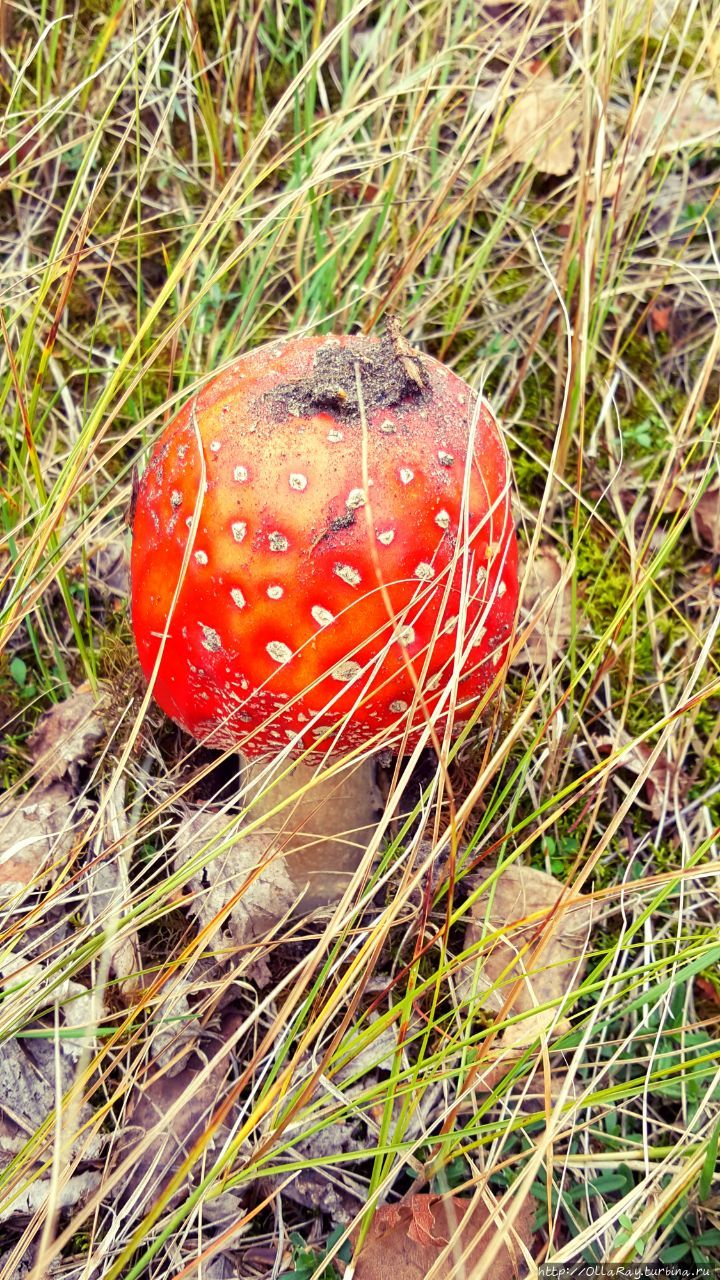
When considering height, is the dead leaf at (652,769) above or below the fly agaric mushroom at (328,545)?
below

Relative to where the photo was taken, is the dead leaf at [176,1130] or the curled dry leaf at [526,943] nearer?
the dead leaf at [176,1130]

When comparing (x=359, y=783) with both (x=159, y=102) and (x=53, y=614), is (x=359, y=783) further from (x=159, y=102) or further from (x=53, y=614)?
(x=159, y=102)

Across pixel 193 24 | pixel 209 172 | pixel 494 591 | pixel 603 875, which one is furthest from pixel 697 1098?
pixel 209 172

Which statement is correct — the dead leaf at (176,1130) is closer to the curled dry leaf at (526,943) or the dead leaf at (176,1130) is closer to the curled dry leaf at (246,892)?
the curled dry leaf at (246,892)

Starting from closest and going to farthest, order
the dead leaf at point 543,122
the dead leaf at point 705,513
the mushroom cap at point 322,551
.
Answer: the mushroom cap at point 322,551 → the dead leaf at point 705,513 → the dead leaf at point 543,122

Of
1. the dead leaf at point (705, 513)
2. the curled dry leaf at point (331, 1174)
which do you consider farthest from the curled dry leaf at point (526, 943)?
the dead leaf at point (705, 513)

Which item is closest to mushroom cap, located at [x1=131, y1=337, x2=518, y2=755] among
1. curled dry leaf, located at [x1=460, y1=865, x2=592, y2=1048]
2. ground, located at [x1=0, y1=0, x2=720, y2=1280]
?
ground, located at [x1=0, y1=0, x2=720, y2=1280]
